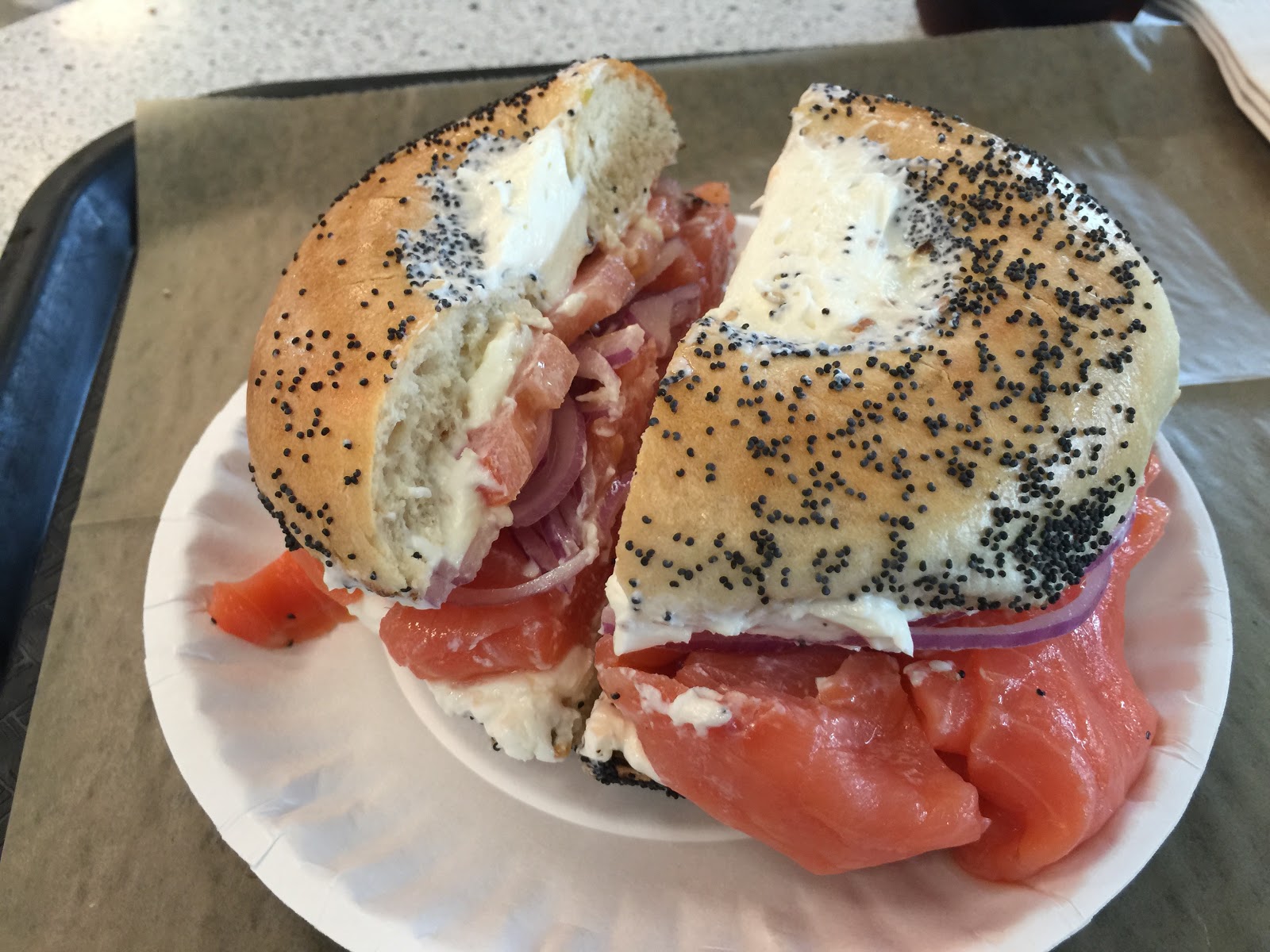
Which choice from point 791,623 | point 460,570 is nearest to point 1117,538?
point 791,623

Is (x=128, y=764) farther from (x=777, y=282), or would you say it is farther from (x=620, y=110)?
(x=620, y=110)

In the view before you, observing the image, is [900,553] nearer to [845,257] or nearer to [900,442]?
[900,442]

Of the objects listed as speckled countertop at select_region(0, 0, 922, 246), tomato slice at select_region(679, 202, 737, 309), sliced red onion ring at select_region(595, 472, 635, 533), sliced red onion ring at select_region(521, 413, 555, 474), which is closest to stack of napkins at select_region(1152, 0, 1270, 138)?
speckled countertop at select_region(0, 0, 922, 246)

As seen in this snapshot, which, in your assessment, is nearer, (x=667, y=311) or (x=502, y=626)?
(x=502, y=626)

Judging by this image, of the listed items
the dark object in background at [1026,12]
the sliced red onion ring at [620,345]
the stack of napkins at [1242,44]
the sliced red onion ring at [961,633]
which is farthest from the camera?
the dark object in background at [1026,12]

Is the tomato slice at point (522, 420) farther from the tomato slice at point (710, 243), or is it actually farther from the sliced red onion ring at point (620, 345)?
the tomato slice at point (710, 243)

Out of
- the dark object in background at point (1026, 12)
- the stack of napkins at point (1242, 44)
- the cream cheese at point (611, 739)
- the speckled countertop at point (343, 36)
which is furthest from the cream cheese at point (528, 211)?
the stack of napkins at point (1242, 44)

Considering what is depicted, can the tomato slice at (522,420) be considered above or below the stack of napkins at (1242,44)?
above
